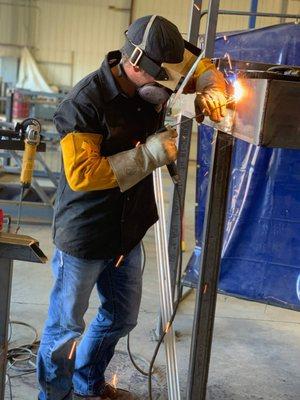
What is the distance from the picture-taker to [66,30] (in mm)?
12641

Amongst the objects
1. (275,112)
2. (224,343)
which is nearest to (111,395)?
(224,343)

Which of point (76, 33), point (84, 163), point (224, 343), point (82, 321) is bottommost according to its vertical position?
point (224, 343)

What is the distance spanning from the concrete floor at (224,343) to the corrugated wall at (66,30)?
9.58 meters

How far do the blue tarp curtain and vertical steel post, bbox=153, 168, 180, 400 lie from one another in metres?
0.97

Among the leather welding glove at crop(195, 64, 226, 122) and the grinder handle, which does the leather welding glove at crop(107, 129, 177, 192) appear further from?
the grinder handle

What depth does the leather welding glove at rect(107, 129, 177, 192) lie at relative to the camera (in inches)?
67.9

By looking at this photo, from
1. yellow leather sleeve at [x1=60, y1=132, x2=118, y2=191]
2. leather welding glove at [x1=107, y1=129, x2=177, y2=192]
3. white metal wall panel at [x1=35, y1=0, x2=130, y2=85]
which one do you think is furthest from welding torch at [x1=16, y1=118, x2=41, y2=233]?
white metal wall panel at [x1=35, y1=0, x2=130, y2=85]

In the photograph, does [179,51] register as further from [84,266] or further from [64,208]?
[84,266]

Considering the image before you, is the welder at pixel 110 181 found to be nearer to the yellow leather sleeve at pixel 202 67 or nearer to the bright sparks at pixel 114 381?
the yellow leather sleeve at pixel 202 67

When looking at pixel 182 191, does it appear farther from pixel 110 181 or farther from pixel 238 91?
pixel 238 91

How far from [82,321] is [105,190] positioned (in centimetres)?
53

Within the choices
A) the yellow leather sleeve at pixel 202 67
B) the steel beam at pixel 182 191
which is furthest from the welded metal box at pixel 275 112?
the steel beam at pixel 182 191

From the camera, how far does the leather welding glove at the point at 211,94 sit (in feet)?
5.19

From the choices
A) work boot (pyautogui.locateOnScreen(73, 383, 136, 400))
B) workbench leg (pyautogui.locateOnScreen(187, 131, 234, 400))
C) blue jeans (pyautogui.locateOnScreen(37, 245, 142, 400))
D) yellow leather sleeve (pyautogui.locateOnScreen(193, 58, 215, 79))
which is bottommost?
work boot (pyautogui.locateOnScreen(73, 383, 136, 400))
